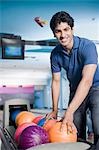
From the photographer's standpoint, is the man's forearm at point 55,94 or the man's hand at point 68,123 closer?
the man's hand at point 68,123

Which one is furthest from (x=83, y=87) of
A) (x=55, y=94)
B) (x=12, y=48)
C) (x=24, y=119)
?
(x=12, y=48)

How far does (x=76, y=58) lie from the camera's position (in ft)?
8.26

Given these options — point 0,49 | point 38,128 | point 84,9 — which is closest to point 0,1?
point 0,49

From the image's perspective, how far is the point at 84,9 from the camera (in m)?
6.02

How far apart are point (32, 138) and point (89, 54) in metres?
0.74

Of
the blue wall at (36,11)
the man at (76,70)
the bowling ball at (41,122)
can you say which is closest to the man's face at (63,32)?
the man at (76,70)

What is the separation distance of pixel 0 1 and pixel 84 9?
5.02 feet

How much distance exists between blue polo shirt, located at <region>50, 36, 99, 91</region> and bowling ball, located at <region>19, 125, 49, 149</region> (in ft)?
2.00

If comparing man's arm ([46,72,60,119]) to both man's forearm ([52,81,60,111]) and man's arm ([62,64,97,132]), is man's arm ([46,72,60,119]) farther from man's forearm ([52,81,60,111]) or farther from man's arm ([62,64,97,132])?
man's arm ([62,64,97,132])

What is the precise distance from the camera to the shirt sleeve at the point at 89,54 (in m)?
2.35

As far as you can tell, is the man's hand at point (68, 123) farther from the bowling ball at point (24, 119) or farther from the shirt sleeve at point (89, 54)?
the bowling ball at point (24, 119)

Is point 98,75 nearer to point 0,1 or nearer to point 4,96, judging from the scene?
point 0,1

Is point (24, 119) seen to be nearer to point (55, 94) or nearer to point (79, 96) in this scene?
point (55, 94)

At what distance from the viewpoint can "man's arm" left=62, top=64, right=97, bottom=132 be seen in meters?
2.15
